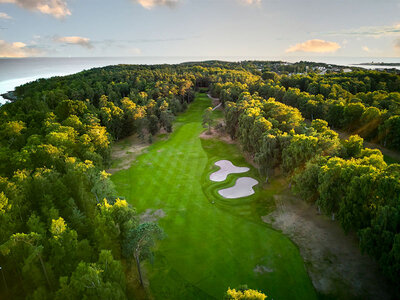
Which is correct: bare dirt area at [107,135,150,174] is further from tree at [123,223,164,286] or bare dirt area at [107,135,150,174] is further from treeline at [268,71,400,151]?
treeline at [268,71,400,151]

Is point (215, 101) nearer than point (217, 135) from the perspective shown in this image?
No

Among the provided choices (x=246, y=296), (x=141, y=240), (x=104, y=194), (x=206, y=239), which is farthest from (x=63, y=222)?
(x=246, y=296)

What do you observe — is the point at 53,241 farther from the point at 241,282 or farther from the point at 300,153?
the point at 300,153

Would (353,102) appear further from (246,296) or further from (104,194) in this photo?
(246,296)

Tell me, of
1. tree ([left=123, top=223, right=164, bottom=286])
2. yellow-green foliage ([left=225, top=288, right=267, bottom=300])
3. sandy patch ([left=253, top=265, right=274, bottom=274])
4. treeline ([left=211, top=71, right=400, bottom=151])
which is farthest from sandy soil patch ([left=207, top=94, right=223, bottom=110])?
yellow-green foliage ([left=225, top=288, right=267, bottom=300])

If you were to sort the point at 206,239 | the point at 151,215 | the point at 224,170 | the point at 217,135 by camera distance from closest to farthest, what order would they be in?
the point at 206,239 < the point at 151,215 < the point at 224,170 < the point at 217,135

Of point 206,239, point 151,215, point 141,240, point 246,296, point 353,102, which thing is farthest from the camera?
point 353,102
